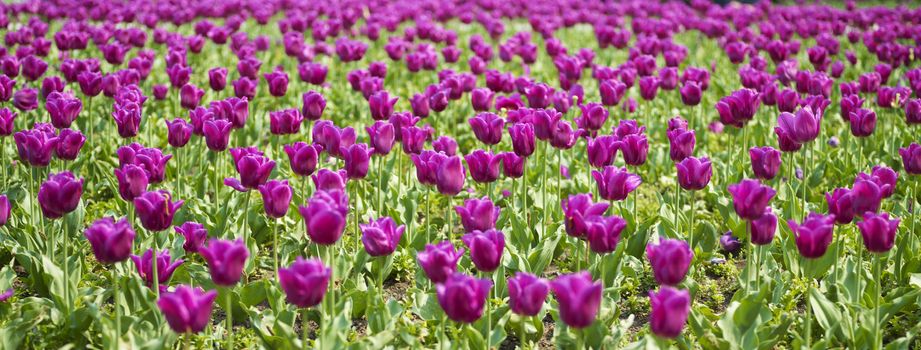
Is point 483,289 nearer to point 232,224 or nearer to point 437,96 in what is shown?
point 232,224


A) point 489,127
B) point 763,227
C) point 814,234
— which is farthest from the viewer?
point 489,127

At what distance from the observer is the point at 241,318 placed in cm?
422

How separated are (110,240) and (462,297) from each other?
49.2 inches

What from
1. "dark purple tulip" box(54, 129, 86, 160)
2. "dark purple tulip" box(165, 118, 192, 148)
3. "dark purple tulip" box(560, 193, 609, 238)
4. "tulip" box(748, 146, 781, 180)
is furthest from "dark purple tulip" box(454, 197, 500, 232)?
"dark purple tulip" box(54, 129, 86, 160)

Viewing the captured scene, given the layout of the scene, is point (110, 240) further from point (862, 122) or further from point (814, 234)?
point (862, 122)

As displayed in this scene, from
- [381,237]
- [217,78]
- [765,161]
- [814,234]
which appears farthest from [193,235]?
[217,78]

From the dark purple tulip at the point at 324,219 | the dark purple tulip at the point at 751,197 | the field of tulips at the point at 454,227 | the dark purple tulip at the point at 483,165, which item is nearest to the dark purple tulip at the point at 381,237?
the field of tulips at the point at 454,227

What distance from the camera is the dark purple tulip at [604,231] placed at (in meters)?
3.44

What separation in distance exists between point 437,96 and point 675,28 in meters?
8.31

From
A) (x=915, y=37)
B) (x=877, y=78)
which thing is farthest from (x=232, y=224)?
(x=915, y=37)

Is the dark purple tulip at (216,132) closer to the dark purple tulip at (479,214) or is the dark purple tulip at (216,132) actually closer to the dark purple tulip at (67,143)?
the dark purple tulip at (67,143)

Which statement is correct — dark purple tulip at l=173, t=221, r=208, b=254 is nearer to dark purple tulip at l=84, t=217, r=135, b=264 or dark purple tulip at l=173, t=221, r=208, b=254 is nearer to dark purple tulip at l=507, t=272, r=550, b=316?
dark purple tulip at l=84, t=217, r=135, b=264

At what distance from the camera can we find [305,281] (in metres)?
2.97

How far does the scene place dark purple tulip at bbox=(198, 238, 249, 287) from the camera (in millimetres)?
3000
